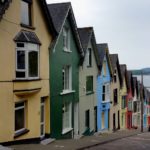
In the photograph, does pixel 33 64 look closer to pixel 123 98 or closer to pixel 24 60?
pixel 24 60

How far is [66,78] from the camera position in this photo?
27125mm

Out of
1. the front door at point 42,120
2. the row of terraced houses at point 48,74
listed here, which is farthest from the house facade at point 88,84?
the front door at point 42,120

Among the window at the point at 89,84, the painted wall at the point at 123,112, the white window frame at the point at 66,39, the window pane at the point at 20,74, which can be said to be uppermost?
the white window frame at the point at 66,39

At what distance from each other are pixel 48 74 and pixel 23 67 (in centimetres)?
390

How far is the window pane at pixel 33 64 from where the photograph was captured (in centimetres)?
1971

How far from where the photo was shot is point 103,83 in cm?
3769

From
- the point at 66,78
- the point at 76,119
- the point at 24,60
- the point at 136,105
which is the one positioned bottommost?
the point at 136,105

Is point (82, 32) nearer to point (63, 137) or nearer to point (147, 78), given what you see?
point (63, 137)

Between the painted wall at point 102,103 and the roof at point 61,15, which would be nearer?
the roof at point 61,15

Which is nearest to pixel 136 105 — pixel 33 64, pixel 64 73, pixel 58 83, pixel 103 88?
pixel 103 88

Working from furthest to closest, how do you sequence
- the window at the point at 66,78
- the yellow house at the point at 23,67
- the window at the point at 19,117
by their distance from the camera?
1. the window at the point at 66,78
2. the window at the point at 19,117
3. the yellow house at the point at 23,67

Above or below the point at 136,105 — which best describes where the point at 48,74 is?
above

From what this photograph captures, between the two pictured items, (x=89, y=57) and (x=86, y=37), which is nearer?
(x=86, y=37)

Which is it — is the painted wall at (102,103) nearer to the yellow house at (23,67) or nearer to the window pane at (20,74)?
the yellow house at (23,67)
